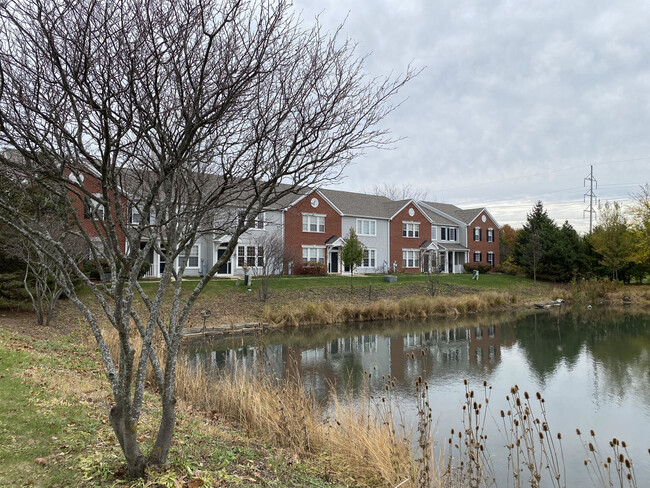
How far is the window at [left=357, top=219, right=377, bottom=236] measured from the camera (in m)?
41.4

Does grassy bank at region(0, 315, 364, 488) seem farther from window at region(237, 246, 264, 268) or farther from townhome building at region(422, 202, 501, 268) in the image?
townhome building at region(422, 202, 501, 268)

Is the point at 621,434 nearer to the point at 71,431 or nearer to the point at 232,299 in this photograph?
the point at 71,431

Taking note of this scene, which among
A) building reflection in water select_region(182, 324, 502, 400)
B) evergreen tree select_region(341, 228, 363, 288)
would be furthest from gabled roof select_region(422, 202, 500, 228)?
building reflection in water select_region(182, 324, 502, 400)

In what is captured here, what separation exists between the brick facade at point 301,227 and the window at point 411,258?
821 centimetres

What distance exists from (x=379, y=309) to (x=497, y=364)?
35.1ft

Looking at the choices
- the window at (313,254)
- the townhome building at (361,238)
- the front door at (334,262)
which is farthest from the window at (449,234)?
the window at (313,254)

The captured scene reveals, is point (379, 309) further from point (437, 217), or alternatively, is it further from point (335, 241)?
point (437, 217)

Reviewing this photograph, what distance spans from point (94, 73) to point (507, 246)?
56.5 metres

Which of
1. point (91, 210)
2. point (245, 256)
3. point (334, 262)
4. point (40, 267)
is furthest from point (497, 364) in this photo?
point (334, 262)

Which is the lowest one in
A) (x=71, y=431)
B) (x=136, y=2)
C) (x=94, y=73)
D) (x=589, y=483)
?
(x=589, y=483)

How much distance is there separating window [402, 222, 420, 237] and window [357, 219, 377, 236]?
3708 mm

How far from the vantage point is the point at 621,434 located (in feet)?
29.2

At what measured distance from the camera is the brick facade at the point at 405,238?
4369 centimetres

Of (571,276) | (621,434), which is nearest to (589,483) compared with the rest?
(621,434)
